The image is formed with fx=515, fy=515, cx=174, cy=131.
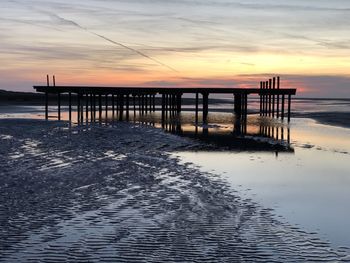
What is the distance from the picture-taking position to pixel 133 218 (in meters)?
7.88

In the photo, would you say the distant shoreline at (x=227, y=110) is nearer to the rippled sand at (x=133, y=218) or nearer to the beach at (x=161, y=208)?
the beach at (x=161, y=208)

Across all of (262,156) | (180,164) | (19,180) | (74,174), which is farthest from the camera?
(262,156)

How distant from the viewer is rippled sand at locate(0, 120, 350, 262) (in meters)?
6.19

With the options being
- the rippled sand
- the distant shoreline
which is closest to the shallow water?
the rippled sand

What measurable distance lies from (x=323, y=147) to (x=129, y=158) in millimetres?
8255

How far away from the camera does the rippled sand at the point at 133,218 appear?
619 centimetres

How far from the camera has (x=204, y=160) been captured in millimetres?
15156

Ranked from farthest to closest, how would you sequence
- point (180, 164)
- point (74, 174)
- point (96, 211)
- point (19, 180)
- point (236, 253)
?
point (180, 164) → point (74, 174) → point (19, 180) → point (96, 211) → point (236, 253)

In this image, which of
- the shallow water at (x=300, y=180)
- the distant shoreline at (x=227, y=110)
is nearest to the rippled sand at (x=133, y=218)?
the shallow water at (x=300, y=180)

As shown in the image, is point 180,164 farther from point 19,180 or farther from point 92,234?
point 92,234

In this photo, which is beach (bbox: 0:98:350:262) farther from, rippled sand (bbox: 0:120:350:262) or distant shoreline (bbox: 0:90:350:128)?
distant shoreline (bbox: 0:90:350:128)

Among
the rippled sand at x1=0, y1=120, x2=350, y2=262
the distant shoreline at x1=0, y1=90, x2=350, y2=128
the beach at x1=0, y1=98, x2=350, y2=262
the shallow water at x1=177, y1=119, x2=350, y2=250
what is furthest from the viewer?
the distant shoreline at x1=0, y1=90, x2=350, y2=128

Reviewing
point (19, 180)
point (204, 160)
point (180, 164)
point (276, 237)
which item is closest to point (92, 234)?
point (276, 237)

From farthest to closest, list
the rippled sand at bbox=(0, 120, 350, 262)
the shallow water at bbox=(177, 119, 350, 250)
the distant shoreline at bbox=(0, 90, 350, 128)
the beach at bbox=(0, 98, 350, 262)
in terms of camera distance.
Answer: the distant shoreline at bbox=(0, 90, 350, 128), the shallow water at bbox=(177, 119, 350, 250), the beach at bbox=(0, 98, 350, 262), the rippled sand at bbox=(0, 120, 350, 262)
